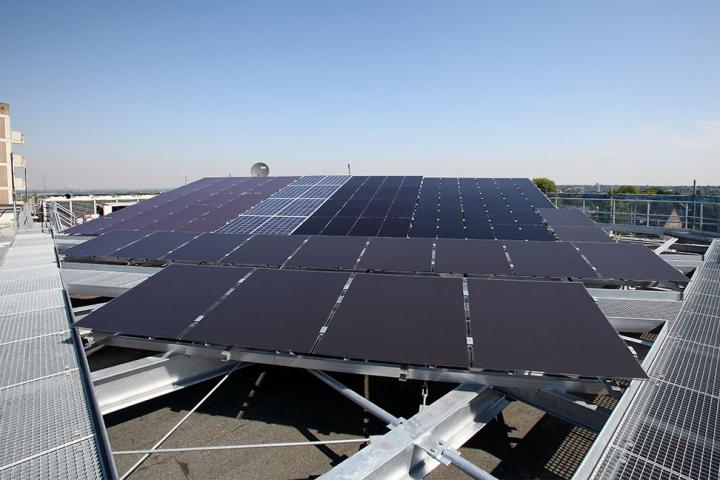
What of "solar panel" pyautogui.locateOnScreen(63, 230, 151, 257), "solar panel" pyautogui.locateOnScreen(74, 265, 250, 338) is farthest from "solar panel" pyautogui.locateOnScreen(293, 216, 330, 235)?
"solar panel" pyautogui.locateOnScreen(74, 265, 250, 338)

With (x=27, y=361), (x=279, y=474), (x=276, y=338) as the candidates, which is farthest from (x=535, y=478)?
(x=27, y=361)

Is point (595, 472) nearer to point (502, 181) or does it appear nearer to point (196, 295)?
point (196, 295)

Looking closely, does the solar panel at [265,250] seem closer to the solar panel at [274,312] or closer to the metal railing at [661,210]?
the solar panel at [274,312]

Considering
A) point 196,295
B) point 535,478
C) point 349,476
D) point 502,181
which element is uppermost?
point 502,181

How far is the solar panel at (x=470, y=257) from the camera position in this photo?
885 cm

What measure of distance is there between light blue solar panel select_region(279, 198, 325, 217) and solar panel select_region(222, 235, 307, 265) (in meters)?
4.36

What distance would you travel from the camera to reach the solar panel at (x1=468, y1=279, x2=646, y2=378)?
480 centimetres

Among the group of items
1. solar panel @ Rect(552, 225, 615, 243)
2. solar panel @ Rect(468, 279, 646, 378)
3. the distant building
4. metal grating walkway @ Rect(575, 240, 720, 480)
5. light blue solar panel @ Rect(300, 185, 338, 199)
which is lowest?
metal grating walkway @ Rect(575, 240, 720, 480)

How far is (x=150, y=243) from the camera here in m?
12.2

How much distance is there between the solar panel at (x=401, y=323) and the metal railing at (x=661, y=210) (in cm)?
1835

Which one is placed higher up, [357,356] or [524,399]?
[357,356]

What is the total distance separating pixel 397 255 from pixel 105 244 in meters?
9.19

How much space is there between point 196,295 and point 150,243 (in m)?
6.21

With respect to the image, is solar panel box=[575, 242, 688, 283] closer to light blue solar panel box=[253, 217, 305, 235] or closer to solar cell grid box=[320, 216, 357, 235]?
solar cell grid box=[320, 216, 357, 235]
